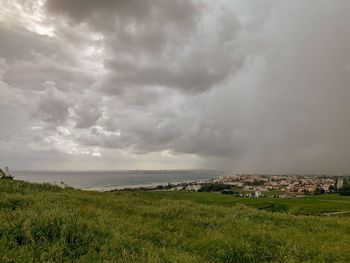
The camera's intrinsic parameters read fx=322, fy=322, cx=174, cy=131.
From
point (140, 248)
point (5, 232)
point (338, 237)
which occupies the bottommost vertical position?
point (338, 237)

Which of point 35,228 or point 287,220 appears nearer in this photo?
point 35,228

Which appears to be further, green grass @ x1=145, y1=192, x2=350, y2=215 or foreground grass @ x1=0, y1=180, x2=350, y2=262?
green grass @ x1=145, y1=192, x2=350, y2=215

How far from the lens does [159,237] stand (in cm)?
1372

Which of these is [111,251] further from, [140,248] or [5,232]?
[5,232]

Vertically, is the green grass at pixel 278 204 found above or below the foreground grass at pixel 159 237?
below

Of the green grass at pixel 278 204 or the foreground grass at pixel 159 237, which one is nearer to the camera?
the foreground grass at pixel 159 237

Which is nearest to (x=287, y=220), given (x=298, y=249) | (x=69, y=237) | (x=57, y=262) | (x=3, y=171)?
(x=298, y=249)

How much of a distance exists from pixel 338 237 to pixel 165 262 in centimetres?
1167

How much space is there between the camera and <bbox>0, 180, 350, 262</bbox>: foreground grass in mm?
9312

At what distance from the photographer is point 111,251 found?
9750 mm

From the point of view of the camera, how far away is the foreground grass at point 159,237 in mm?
9312

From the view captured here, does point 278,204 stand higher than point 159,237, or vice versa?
point 159,237

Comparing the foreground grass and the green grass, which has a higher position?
the foreground grass

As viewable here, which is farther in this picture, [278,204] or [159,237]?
[278,204]
